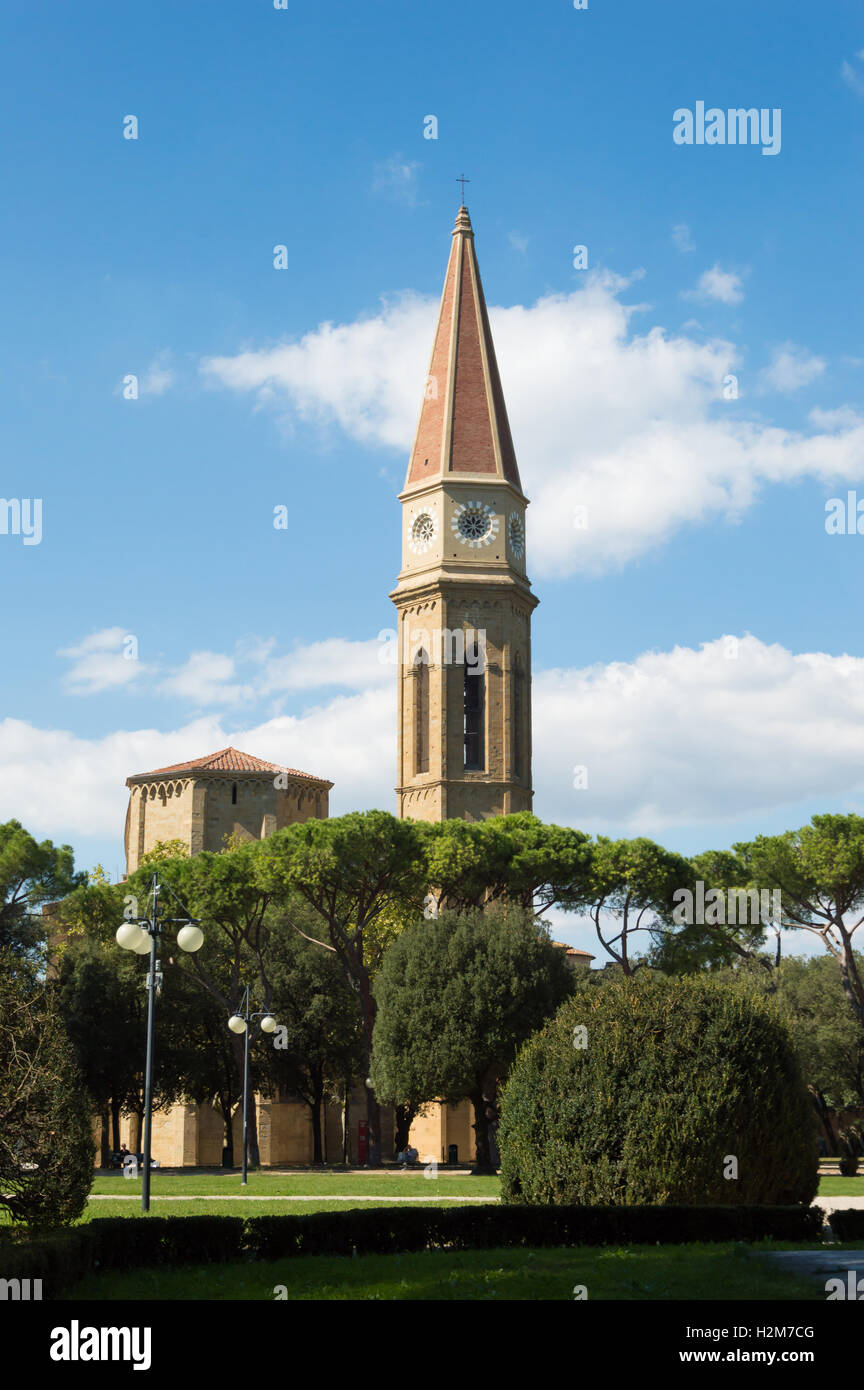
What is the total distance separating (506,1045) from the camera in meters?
39.6

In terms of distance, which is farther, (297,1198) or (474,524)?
(474,524)

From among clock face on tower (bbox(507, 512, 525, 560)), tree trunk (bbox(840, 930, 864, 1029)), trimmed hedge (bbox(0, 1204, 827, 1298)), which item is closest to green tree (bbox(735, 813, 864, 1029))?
tree trunk (bbox(840, 930, 864, 1029))

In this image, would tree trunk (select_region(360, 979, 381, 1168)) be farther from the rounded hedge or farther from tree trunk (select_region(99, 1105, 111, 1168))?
the rounded hedge

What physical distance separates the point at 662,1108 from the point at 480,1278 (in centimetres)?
684

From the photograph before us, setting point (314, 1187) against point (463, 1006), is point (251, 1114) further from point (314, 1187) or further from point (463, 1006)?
point (314, 1187)

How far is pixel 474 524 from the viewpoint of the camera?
6531cm

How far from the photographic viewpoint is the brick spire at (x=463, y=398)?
6569 cm

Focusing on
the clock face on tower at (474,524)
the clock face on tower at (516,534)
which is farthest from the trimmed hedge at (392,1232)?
the clock face on tower at (516,534)

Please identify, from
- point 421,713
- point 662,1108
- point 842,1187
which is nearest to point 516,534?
point 421,713

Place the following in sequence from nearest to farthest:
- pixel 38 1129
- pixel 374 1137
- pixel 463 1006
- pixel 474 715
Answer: pixel 38 1129 < pixel 463 1006 < pixel 374 1137 < pixel 474 715

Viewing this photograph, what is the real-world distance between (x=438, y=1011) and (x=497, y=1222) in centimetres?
2326

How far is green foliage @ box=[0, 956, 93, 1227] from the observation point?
1477 centimetres

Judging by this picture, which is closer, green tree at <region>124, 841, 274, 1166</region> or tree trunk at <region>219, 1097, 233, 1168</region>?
green tree at <region>124, 841, 274, 1166</region>

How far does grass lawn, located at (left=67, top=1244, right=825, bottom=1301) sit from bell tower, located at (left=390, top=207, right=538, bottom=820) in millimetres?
46578
